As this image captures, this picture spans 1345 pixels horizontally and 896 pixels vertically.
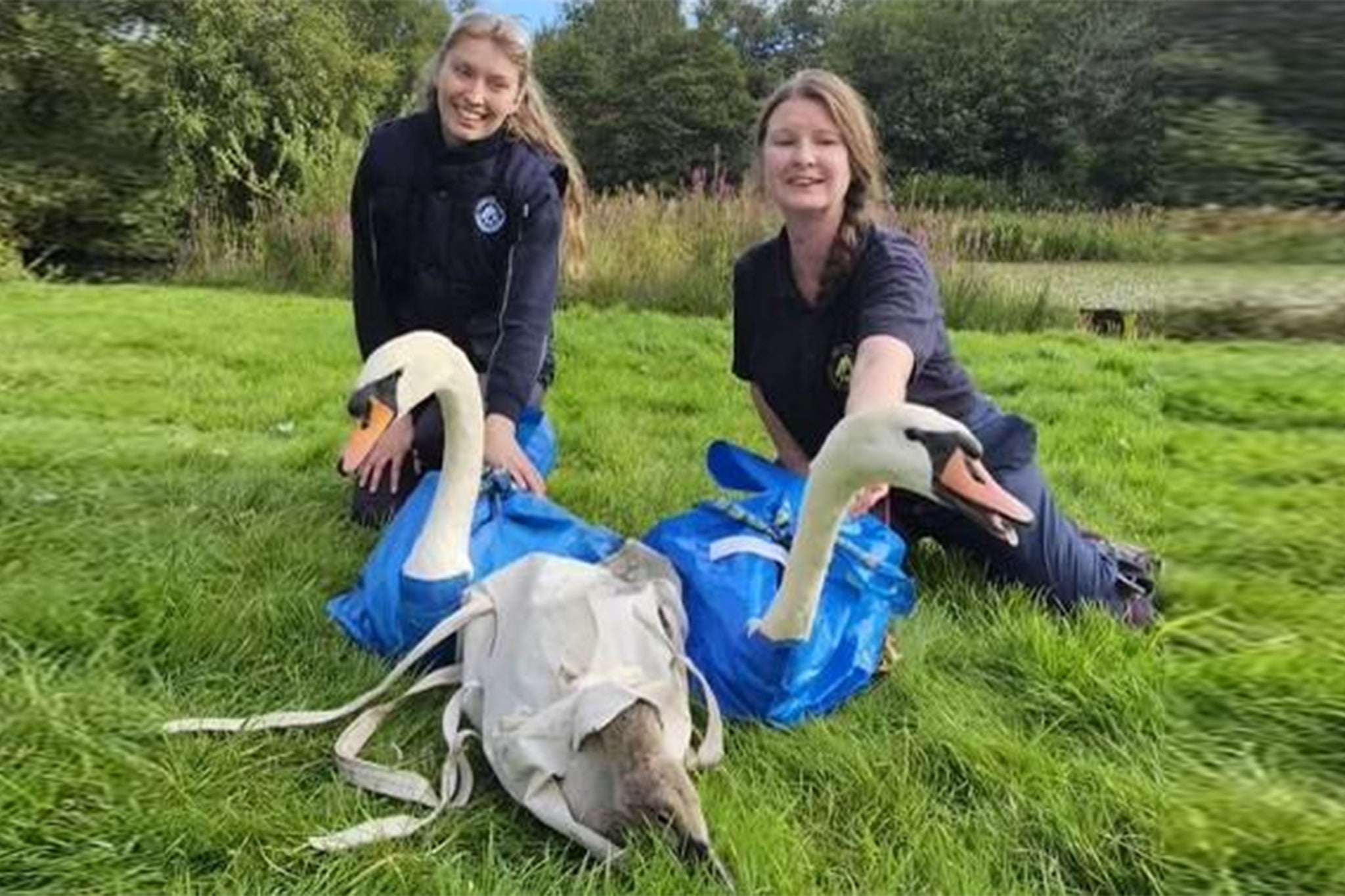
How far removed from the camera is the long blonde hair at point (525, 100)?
12.1ft

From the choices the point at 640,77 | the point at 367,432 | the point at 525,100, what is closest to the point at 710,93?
the point at 640,77

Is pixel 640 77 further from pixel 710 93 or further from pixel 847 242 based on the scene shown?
pixel 847 242

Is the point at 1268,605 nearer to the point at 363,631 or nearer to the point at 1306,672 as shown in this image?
the point at 1306,672

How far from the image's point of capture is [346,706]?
8.02 ft

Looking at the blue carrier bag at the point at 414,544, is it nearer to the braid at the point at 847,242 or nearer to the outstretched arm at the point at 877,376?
the outstretched arm at the point at 877,376

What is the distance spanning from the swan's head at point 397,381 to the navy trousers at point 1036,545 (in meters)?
1.13

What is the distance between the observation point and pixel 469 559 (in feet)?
9.35

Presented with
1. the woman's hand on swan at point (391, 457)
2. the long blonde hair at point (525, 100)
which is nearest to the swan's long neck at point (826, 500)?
the woman's hand on swan at point (391, 457)

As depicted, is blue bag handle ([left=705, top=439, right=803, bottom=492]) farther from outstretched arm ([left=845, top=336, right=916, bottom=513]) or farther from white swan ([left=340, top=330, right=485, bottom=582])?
white swan ([left=340, top=330, right=485, bottom=582])

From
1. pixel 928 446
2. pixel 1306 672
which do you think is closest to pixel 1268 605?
pixel 1306 672

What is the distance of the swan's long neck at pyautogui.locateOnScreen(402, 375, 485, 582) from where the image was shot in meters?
2.74

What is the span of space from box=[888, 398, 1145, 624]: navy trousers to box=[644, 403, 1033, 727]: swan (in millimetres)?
372

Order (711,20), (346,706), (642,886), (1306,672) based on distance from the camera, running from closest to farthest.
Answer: (1306,672), (642,886), (346,706), (711,20)

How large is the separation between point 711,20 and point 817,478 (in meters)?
3.79
